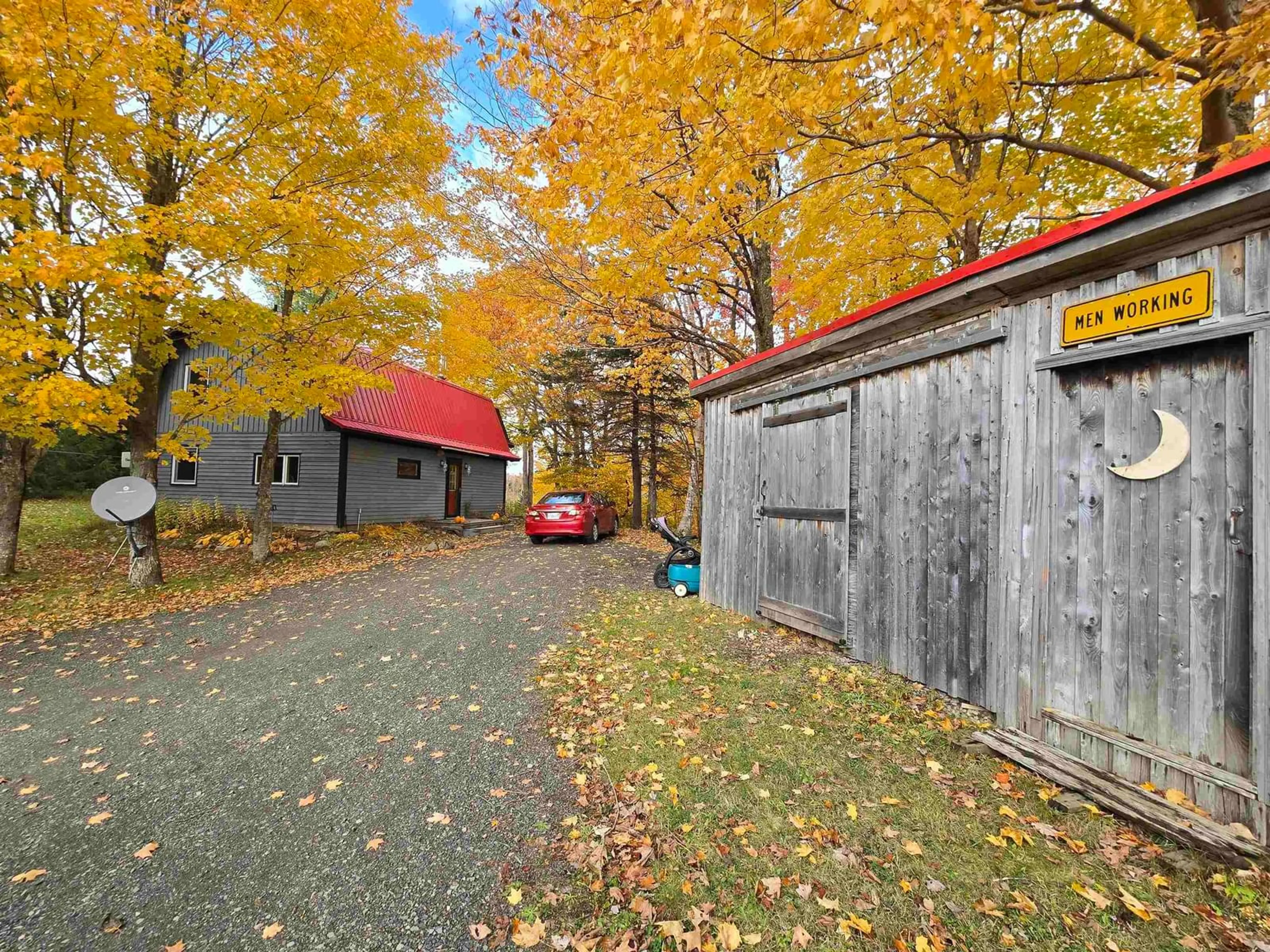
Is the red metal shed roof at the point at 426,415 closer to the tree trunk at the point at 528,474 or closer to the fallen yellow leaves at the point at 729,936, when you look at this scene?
the tree trunk at the point at 528,474

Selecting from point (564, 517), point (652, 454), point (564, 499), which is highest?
point (652, 454)

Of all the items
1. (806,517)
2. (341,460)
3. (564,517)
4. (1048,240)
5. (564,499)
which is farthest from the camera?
(341,460)

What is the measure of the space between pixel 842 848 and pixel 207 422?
803 inches

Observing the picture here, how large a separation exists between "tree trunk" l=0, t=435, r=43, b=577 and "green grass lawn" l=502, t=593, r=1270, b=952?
11.0 metres

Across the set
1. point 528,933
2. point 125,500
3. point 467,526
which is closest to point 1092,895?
point 528,933

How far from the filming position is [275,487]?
14.8m

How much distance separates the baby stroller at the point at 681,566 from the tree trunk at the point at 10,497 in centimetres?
1099

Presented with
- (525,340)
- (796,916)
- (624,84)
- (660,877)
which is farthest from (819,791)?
(525,340)

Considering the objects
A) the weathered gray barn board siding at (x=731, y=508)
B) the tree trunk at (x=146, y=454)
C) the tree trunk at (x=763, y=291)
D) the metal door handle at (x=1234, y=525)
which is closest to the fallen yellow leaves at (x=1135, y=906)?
the metal door handle at (x=1234, y=525)

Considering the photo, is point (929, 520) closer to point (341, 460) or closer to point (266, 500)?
point (266, 500)

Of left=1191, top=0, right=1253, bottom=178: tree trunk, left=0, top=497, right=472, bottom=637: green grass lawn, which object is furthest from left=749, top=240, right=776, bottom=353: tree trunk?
left=0, top=497, right=472, bottom=637: green grass lawn

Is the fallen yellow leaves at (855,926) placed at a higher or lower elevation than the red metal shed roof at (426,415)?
lower

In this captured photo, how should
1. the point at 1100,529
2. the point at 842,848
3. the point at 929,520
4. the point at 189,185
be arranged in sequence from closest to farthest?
1. the point at 842,848
2. the point at 1100,529
3. the point at 929,520
4. the point at 189,185

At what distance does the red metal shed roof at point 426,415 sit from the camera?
14938 millimetres
